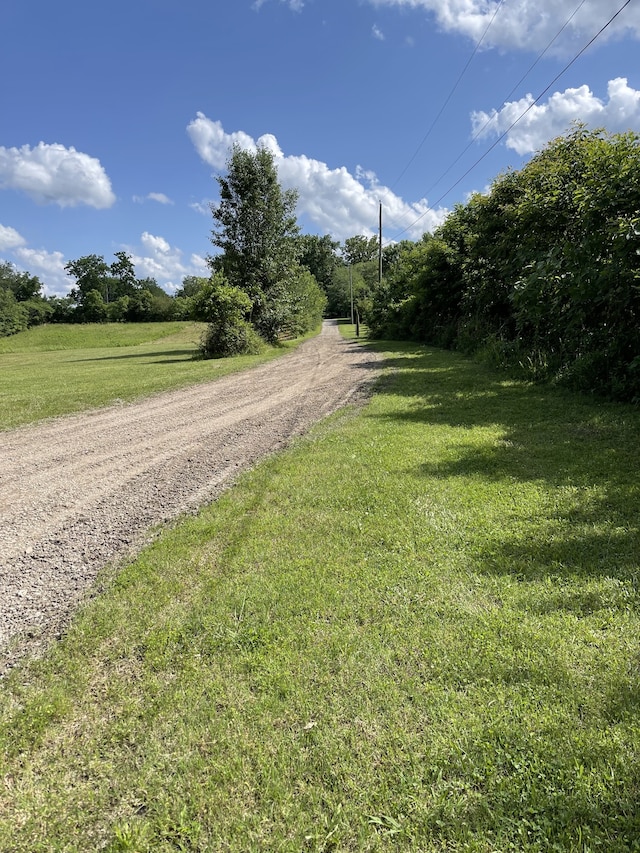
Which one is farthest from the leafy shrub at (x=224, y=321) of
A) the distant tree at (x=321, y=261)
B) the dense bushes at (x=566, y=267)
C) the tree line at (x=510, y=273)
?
the distant tree at (x=321, y=261)

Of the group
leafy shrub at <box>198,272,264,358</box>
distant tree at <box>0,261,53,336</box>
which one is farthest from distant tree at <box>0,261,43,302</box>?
leafy shrub at <box>198,272,264,358</box>

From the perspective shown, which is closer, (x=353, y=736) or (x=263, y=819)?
(x=263, y=819)

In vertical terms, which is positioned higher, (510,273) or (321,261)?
(321,261)

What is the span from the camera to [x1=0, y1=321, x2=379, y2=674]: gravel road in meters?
3.14

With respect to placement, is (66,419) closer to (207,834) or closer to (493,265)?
(207,834)

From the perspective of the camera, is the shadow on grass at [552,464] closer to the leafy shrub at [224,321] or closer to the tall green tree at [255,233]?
the leafy shrub at [224,321]

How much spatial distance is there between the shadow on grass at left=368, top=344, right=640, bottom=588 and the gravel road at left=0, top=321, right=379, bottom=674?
242 cm

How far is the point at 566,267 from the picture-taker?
823cm

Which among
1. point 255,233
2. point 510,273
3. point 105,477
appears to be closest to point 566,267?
point 510,273

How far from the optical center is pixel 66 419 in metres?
8.60

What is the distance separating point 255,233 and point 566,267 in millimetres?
19562

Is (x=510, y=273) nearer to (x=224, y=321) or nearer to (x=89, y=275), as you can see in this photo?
(x=224, y=321)

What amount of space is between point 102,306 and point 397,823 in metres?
83.9

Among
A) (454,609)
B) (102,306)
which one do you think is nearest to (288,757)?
(454,609)
